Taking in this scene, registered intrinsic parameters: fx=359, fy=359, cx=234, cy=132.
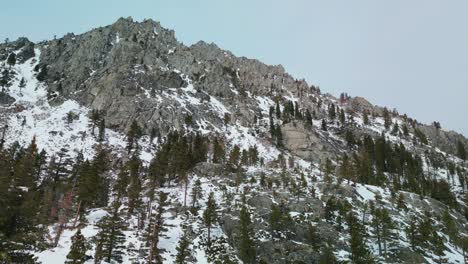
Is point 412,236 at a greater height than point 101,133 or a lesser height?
lesser

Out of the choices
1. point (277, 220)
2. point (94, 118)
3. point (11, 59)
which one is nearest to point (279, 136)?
point (94, 118)

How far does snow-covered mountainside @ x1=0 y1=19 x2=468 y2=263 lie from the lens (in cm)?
5041

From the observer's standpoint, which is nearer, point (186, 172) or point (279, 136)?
point (186, 172)

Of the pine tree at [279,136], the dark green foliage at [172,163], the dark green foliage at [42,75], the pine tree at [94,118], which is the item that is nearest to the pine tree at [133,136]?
the pine tree at [94,118]

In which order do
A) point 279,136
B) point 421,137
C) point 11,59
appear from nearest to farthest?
1. point 279,136
2. point 11,59
3. point 421,137

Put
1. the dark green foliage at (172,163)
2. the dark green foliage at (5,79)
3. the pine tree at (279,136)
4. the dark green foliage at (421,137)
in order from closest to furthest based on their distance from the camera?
1. the dark green foliage at (172,163)
2. the pine tree at (279,136)
3. the dark green foliage at (5,79)
4. the dark green foliage at (421,137)

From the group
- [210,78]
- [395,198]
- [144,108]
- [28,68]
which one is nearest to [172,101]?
[144,108]

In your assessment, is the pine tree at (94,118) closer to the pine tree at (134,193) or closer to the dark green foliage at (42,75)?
the dark green foliage at (42,75)

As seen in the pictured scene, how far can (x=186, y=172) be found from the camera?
7300cm

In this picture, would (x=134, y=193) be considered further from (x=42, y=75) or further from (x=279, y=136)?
(x=42, y=75)

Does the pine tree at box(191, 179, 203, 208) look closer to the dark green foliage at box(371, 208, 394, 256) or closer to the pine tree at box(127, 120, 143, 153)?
the dark green foliage at box(371, 208, 394, 256)

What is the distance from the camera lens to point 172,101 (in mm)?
147125

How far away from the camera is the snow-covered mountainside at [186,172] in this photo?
50.4 metres

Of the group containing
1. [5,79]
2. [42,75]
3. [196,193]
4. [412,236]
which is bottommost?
[412,236]
